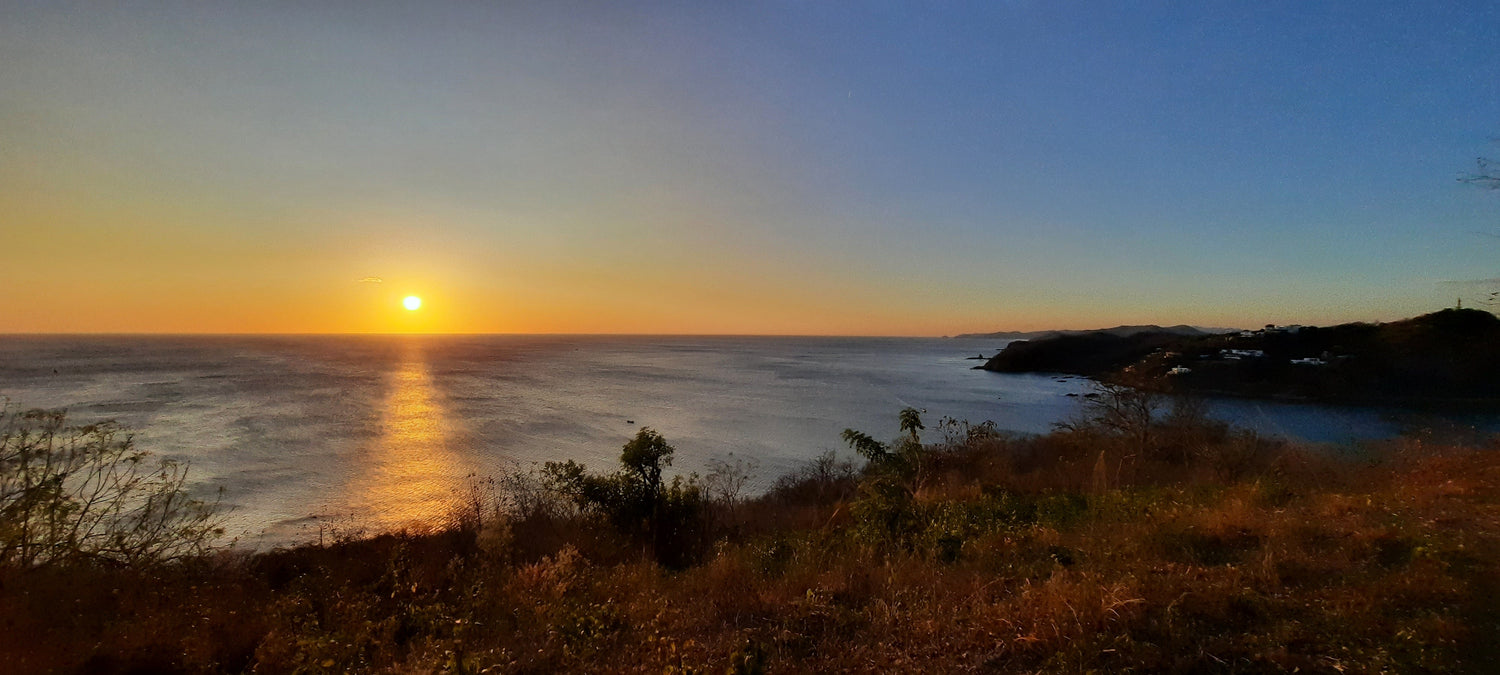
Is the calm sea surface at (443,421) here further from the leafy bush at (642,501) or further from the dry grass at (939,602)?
the dry grass at (939,602)

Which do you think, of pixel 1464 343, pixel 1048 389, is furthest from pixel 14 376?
pixel 1464 343

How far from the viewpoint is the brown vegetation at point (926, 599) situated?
4754 mm

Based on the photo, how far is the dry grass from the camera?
4730 mm

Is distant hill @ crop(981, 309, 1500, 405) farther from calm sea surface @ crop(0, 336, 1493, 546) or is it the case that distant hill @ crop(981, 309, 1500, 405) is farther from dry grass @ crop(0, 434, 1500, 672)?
dry grass @ crop(0, 434, 1500, 672)

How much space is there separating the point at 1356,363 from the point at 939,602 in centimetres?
6615

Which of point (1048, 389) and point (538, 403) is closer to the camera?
point (538, 403)

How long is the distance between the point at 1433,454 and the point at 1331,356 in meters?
55.3

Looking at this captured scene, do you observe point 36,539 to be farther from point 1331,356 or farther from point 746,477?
point 1331,356

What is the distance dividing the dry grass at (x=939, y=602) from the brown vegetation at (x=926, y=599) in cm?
3

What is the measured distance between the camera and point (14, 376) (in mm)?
64750

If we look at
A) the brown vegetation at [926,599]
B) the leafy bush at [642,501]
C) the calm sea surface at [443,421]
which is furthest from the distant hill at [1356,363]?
the leafy bush at [642,501]

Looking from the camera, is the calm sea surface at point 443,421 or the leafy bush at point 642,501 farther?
the calm sea surface at point 443,421

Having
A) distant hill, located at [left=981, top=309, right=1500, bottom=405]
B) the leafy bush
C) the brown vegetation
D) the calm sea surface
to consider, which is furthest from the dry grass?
distant hill, located at [left=981, top=309, right=1500, bottom=405]

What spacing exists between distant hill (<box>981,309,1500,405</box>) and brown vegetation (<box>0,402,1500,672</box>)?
A: 31.3 metres
